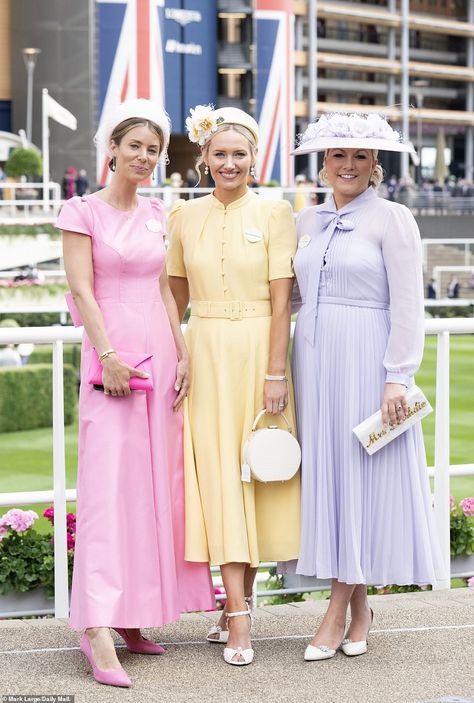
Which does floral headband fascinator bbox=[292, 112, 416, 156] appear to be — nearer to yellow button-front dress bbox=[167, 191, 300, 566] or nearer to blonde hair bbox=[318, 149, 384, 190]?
blonde hair bbox=[318, 149, 384, 190]

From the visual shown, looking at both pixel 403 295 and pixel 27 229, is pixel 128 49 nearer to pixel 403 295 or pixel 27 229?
pixel 27 229

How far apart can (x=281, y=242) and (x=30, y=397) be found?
987cm

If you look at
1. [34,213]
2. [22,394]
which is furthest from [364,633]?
[34,213]

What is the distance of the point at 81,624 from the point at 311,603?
88 cm

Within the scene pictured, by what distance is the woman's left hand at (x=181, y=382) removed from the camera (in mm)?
3135

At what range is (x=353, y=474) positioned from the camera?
3.13 m

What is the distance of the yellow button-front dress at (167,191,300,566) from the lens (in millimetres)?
3154

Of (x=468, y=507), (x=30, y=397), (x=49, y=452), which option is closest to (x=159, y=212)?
(x=468, y=507)

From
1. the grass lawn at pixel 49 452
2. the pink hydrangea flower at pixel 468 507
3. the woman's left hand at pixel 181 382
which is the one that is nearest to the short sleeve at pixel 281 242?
the woman's left hand at pixel 181 382

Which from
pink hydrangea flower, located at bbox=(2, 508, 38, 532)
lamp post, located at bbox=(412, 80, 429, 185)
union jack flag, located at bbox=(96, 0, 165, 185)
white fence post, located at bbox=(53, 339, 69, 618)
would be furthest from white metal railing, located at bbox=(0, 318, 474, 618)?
lamp post, located at bbox=(412, 80, 429, 185)

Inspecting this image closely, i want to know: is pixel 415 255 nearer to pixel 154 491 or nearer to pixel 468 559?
pixel 154 491

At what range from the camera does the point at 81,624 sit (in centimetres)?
302

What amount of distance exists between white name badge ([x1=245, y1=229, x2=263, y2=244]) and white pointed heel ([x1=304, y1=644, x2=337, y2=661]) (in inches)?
41.0

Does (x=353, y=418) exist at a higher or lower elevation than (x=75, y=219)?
lower
